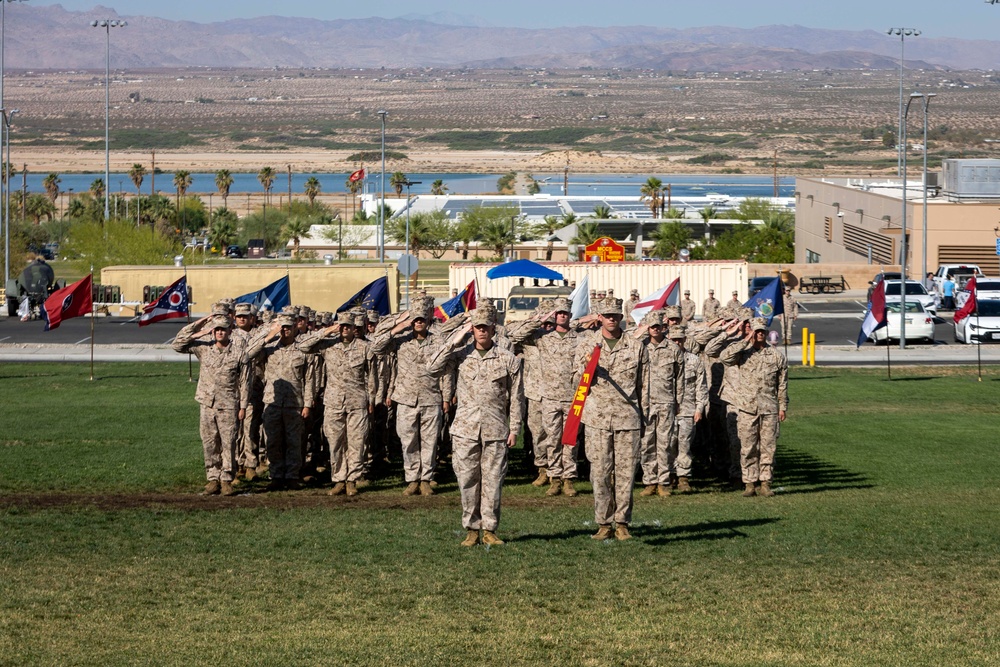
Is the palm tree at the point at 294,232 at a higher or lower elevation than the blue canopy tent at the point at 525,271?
higher

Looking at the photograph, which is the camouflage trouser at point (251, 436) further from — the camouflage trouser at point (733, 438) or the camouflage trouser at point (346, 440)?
the camouflage trouser at point (733, 438)

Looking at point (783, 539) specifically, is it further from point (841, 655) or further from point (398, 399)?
point (398, 399)

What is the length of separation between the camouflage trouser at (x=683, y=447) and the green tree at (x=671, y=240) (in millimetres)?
58318

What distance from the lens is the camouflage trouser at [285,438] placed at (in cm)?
1579

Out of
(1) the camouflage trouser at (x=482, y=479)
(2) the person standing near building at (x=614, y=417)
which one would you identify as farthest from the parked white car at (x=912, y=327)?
(1) the camouflage trouser at (x=482, y=479)

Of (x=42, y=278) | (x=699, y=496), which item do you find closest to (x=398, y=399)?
(x=699, y=496)

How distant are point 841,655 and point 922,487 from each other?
7736 mm

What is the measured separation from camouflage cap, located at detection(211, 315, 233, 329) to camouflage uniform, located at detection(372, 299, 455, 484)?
1.73 m

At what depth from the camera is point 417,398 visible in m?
15.1

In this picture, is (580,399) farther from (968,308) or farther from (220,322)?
(968,308)

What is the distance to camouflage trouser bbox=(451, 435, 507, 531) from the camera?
39.3 feet

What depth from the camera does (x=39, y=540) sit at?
1233 centimetres

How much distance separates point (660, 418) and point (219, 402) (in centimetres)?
500

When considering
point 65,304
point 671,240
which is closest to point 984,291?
point 65,304
